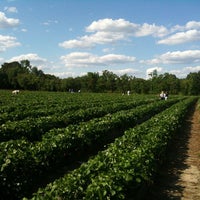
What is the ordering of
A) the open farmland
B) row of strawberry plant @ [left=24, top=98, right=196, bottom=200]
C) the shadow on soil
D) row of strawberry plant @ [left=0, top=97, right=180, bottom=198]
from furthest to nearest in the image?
the shadow on soil, row of strawberry plant @ [left=0, top=97, right=180, bottom=198], the open farmland, row of strawberry plant @ [left=24, top=98, right=196, bottom=200]

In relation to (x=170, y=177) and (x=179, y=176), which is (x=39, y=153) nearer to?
(x=170, y=177)

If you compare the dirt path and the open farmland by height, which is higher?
the open farmland

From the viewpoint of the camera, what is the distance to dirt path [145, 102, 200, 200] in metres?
9.48

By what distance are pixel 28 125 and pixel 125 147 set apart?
544 cm

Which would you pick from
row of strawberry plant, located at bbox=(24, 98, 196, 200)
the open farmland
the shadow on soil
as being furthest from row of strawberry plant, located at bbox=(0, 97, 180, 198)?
the shadow on soil

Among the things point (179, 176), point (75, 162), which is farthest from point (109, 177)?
point (75, 162)

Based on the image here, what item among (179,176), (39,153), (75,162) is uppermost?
(39,153)

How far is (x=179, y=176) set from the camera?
37.1 feet

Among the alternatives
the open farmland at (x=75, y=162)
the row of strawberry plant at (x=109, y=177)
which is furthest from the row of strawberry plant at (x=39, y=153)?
the row of strawberry plant at (x=109, y=177)

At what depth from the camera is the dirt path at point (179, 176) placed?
948 centimetres

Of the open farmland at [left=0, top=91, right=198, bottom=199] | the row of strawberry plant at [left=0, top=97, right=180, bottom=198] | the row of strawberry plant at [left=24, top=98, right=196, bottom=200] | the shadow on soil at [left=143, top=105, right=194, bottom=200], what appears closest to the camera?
the row of strawberry plant at [left=24, top=98, right=196, bottom=200]

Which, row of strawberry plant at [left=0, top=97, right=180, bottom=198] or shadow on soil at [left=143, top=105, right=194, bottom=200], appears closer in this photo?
row of strawberry plant at [left=0, top=97, right=180, bottom=198]

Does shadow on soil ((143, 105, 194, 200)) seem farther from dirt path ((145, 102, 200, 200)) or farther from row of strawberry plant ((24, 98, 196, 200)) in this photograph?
row of strawberry plant ((24, 98, 196, 200))

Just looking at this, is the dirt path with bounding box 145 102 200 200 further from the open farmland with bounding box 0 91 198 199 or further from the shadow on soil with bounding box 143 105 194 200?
the open farmland with bounding box 0 91 198 199
